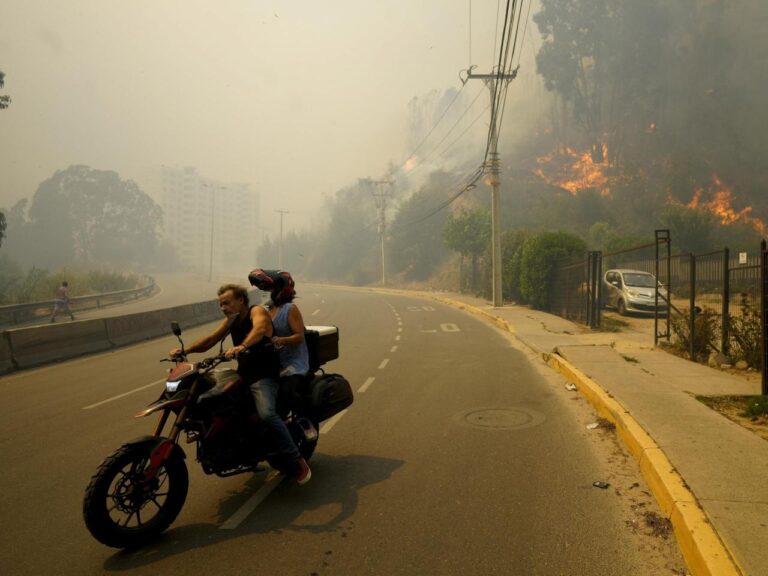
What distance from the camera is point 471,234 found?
4375 cm

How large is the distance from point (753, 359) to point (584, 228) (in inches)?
2130

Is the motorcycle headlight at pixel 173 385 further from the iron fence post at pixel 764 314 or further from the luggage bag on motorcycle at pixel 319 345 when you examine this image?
the iron fence post at pixel 764 314

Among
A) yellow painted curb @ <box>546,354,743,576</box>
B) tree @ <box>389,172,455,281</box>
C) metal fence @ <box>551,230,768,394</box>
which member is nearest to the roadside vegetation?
tree @ <box>389,172,455,281</box>

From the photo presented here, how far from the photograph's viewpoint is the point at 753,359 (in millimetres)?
10211

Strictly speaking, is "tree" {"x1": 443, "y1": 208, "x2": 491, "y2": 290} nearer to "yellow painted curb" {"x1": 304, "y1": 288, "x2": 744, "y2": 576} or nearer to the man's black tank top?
"yellow painted curb" {"x1": 304, "y1": 288, "x2": 744, "y2": 576}

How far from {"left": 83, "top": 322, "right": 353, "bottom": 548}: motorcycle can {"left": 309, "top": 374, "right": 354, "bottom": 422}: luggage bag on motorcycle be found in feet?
0.06

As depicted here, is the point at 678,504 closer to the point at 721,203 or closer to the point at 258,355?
the point at 258,355

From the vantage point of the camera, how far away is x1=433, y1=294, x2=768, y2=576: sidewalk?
3.62 metres

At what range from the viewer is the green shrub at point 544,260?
79.9ft

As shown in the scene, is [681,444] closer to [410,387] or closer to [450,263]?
[410,387]

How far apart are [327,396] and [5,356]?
1056cm

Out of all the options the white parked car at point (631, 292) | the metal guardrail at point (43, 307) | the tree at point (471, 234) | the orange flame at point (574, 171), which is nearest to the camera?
the white parked car at point (631, 292)

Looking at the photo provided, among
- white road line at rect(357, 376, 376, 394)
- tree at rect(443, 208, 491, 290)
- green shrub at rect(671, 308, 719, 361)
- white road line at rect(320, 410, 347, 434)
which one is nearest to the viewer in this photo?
white road line at rect(320, 410, 347, 434)

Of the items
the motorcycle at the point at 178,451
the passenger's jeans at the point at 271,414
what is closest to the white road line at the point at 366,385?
the motorcycle at the point at 178,451
